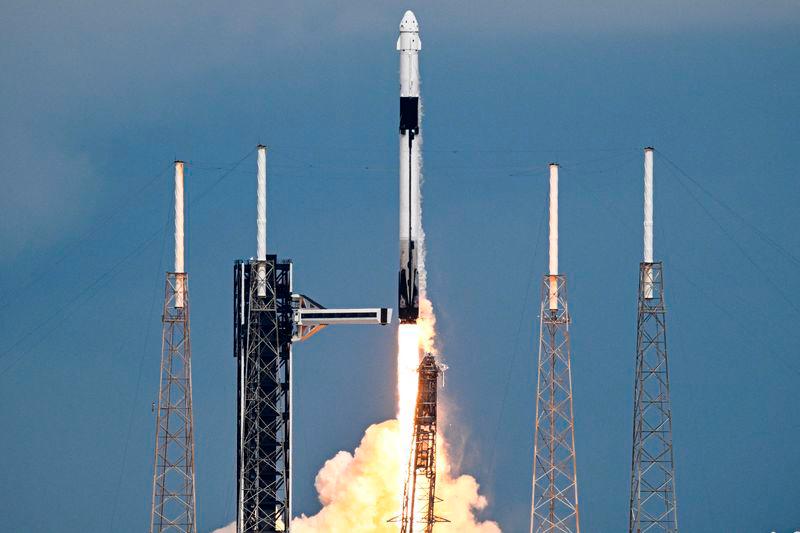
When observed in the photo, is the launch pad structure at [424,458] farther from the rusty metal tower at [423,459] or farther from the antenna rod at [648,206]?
the antenna rod at [648,206]

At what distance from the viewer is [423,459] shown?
119062 millimetres

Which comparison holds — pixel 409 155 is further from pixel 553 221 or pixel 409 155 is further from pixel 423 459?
pixel 423 459

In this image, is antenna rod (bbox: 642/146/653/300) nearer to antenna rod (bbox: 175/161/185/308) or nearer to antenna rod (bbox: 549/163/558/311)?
antenna rod (bbox: 549/163/558/311)

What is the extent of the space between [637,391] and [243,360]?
56.9 feet

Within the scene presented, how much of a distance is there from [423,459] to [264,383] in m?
9.35

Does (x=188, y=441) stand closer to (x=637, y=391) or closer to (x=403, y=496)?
(x=403, y=496)

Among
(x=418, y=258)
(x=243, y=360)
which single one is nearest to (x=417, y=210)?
(x=418, y=258)

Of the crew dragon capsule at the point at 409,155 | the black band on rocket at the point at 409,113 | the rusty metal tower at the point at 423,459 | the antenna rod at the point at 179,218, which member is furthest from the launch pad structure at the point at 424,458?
the black band on rocket at the point at 409,113

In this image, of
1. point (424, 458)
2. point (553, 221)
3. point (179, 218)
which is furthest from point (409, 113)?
point (424, 458)

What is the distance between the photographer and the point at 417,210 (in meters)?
125

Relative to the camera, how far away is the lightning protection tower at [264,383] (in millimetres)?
124438

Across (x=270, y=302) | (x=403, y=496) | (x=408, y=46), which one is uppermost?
(x=408, y=46)

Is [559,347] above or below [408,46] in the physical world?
below

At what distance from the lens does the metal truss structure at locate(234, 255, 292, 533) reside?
408ft
